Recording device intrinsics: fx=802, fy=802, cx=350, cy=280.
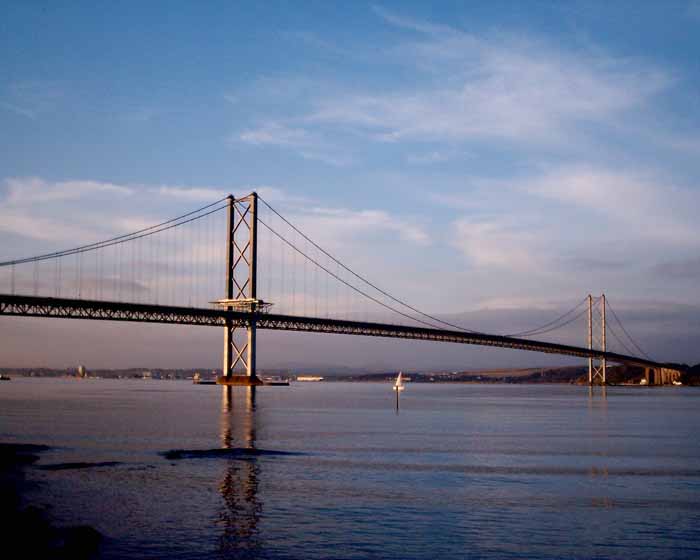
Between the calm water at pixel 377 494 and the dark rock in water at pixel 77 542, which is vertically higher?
the dark rock in water at pixel 77 542

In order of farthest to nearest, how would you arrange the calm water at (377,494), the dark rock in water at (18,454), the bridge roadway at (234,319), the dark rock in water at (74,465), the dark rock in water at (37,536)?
1. the bridge roadway at (234,319)
2. the dark rock in water at (18,454)
3. the dark rock in water at (74,465)
4. the calm water at (377,494)
5. the dark rock in water at (37,536)

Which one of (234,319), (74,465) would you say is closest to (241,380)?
(234,319)

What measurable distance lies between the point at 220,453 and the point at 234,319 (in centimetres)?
5756

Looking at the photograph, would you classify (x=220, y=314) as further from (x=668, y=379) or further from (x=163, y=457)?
(x=668, y=379)

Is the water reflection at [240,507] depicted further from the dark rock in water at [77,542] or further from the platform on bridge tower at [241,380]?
the platform on bridge tower at [241,380]

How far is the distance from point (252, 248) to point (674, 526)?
241ft

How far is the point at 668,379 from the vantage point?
16512 centimetres

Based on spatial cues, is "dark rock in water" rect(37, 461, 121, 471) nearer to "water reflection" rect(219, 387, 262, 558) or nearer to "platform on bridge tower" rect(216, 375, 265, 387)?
"water reflection" rect(219, 387, 262, 558)

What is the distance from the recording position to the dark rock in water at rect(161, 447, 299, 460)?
24500mm

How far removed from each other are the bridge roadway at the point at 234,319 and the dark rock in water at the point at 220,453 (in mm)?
46161

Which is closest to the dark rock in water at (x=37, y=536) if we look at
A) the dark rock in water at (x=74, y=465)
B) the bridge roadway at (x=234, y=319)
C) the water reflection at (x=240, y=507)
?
the water reflection at (x=240, y=507)

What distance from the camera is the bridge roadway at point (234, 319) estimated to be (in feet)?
224

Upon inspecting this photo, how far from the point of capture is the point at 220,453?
83.6ft

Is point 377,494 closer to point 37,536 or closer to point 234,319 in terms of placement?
point 37,536
